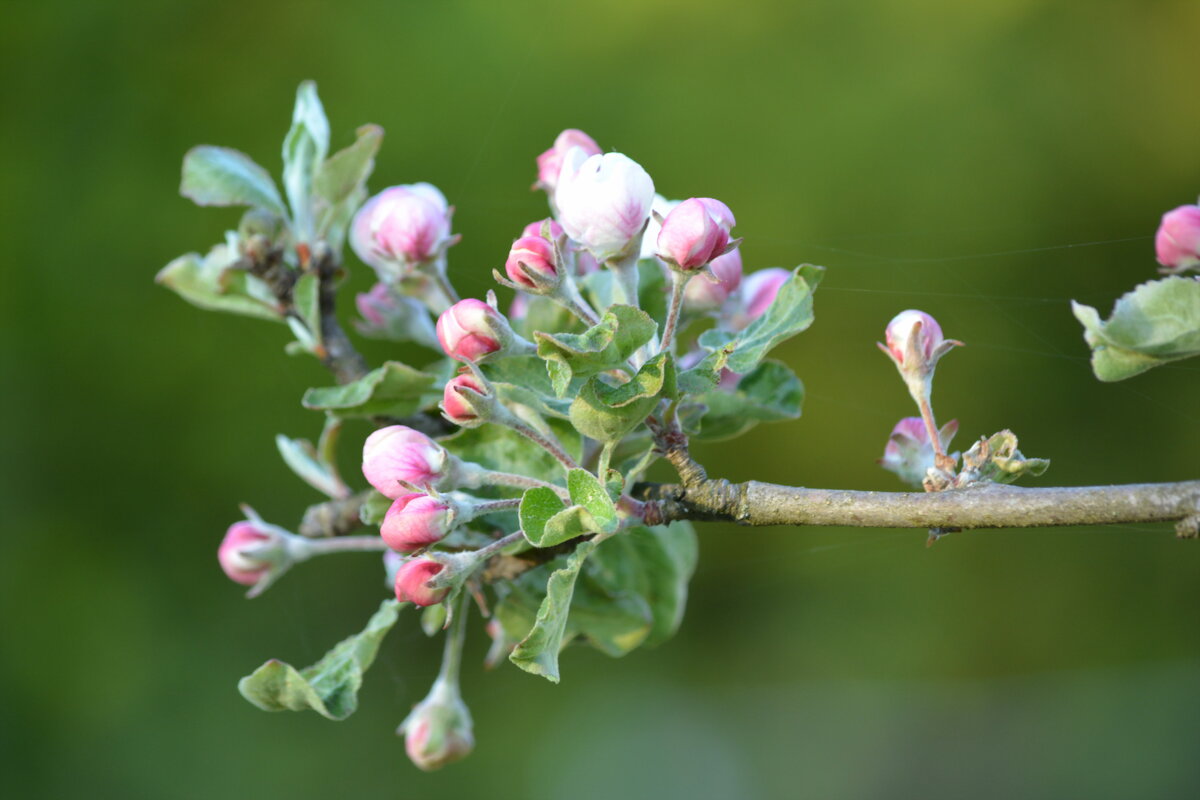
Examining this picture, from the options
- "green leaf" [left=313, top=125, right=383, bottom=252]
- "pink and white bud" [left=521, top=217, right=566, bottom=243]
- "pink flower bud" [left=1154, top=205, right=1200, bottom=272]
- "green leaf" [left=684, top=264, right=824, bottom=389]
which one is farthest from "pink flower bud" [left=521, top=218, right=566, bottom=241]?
"pink flower bud" [left=1154, top=205, right=1200, bottom=272]

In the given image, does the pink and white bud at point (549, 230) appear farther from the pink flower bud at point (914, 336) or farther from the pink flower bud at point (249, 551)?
the pink flower bud at point (249, 551)

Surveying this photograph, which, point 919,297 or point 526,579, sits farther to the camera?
point 919,297

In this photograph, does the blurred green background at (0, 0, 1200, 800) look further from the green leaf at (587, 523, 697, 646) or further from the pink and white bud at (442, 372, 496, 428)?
the pink and white bud at (442, 372, 496, 428)

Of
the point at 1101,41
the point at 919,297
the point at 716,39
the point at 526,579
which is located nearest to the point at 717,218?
the point at 526,579

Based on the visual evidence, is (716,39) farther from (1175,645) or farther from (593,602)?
(593,602)

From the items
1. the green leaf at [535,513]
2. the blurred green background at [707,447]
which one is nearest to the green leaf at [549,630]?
the green leaf at [535,513]

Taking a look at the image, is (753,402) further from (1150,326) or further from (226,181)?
(226,181)

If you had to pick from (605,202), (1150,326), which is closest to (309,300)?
(605,202)
